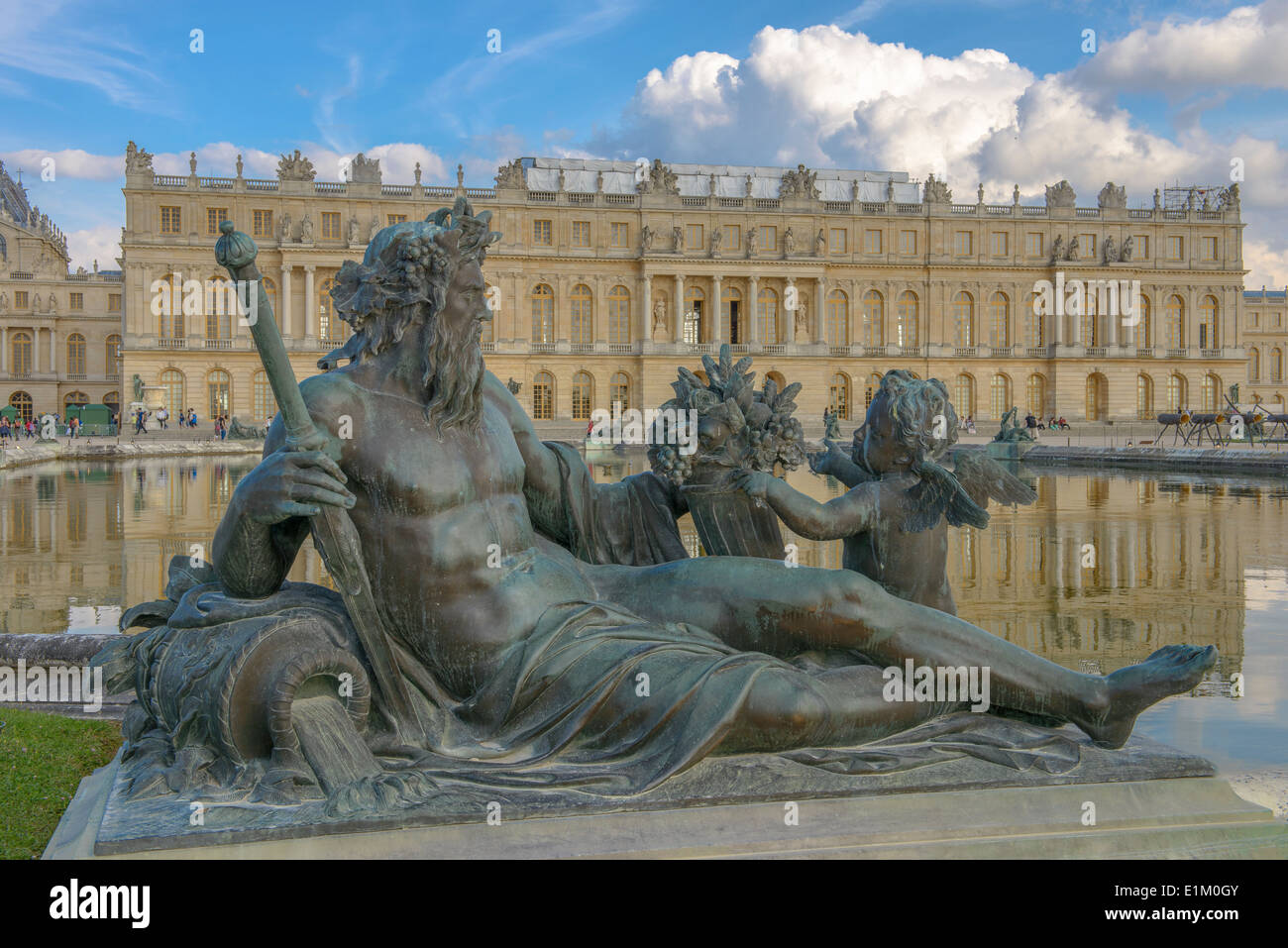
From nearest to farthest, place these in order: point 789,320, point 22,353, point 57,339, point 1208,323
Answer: point 789,320
point 1208,323
point 22,353
point 57,339

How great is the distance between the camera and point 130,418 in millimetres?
41844

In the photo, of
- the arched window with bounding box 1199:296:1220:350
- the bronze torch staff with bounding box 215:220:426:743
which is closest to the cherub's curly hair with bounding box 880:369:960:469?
the bronze torch staff with bounding box 215:220:426:743

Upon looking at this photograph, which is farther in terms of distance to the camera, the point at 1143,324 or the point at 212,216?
the point at 1143,324

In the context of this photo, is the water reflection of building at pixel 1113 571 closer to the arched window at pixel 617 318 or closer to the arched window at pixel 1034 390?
the arched window at pixel 617 318

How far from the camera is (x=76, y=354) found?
5875 cm

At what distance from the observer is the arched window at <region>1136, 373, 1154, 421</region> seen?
51.8 m

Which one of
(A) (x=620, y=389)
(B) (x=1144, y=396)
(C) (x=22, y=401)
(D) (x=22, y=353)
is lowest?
(B) (x=1144, y=396)

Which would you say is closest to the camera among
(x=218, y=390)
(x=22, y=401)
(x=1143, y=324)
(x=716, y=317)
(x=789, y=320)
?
(x=218, y=390)

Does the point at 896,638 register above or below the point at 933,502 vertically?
below

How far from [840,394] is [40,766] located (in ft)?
161

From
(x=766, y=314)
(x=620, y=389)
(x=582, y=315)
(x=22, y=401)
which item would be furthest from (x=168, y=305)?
(x=766, y=314)

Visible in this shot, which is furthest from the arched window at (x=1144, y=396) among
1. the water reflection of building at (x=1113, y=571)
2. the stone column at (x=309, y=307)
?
the water reflection of building at (x=1113, y=571)

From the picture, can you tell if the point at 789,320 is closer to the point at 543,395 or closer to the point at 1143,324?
the point at 543,395

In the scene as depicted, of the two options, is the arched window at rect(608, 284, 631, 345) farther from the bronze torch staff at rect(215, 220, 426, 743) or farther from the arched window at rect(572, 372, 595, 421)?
the bronze torch staff at rect(215, 220, 426, 743)
